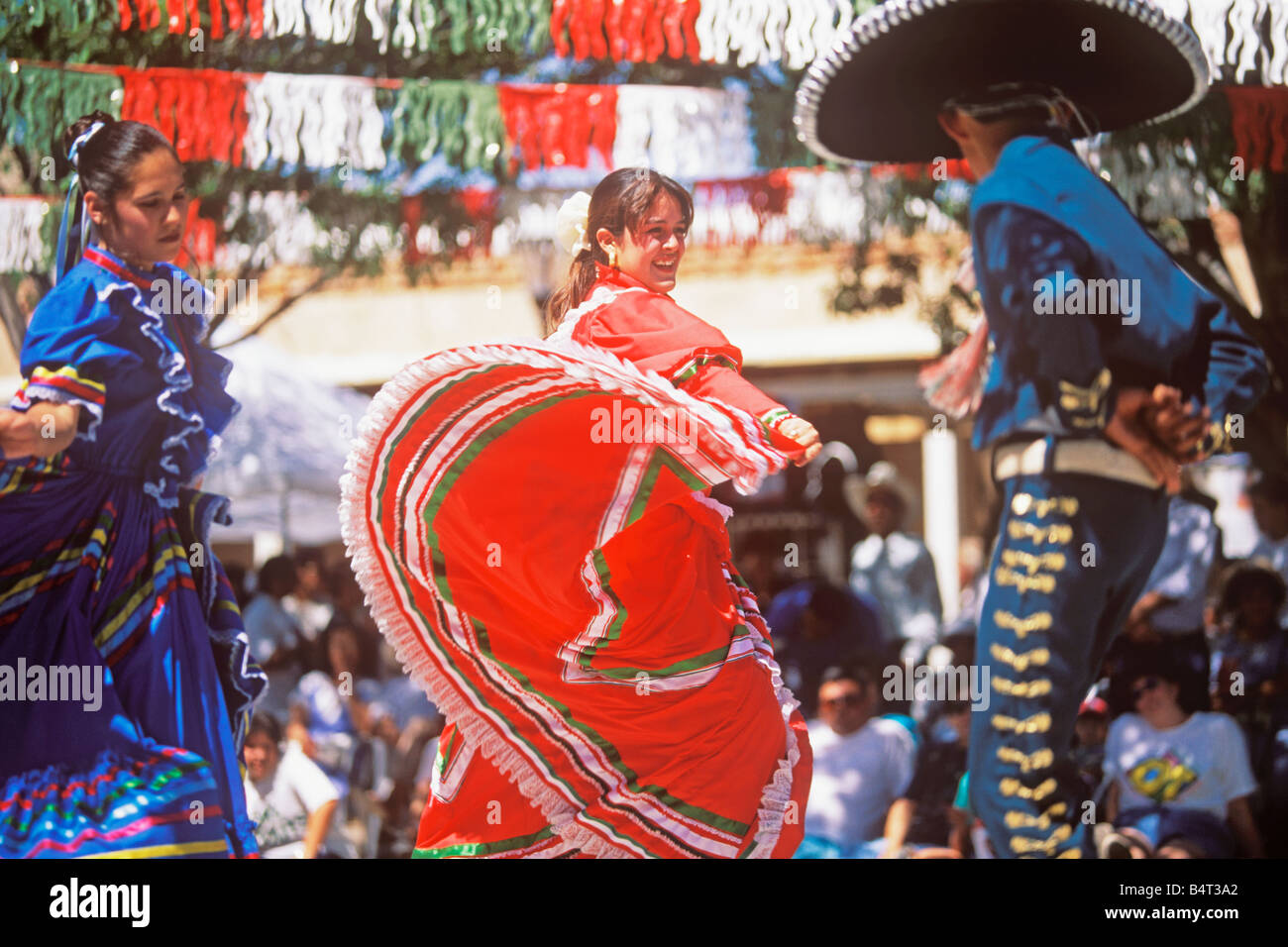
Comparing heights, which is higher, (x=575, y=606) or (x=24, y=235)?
(x=24, y=235)

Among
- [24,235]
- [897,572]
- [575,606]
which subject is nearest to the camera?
[575,606]

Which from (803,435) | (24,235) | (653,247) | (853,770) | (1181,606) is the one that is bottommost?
(853,770)

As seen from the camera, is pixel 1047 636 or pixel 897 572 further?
pixel 897 572

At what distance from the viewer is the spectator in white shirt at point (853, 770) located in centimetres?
397

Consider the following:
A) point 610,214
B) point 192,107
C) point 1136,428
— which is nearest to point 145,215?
point 192,107

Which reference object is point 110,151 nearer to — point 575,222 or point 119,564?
point 119,564

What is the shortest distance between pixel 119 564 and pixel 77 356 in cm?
46

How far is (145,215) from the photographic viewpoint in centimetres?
348

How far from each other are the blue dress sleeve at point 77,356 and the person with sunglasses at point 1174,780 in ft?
8.18

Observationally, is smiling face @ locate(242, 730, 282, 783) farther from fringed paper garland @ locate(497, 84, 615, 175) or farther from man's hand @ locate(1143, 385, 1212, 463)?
man's hand @ locate(1143, 385, 1212, 463)

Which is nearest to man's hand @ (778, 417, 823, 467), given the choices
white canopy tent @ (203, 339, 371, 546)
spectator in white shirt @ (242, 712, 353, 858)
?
spectator in white shirt @ (242, 712, 353, 858)

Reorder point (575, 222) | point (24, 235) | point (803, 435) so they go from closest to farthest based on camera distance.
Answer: point (803, 435) → point (575, 222) → point (24, 235)

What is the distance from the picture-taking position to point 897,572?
14.1 feet
